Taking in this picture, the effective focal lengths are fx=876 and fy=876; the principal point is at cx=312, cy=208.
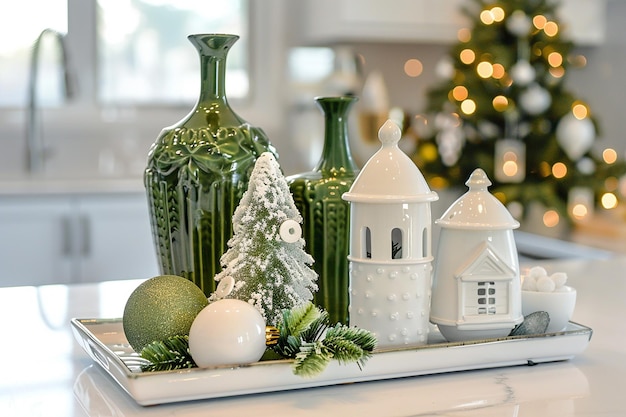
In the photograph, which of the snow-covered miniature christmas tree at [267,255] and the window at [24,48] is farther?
the window at [24,48]

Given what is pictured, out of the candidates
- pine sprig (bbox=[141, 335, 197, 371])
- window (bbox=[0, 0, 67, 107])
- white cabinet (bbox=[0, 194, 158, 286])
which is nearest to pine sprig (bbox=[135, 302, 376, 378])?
pine sprig (bbox=[141, 335, 197, 371])

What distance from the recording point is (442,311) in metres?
0.97

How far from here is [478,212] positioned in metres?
0.96

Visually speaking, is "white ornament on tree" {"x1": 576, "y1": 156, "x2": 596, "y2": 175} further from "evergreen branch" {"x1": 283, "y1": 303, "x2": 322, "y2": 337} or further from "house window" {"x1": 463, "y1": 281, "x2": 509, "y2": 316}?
"evergreen branch" {"x1": 283, "y1": 303, "x2": 322, "y2": 337}

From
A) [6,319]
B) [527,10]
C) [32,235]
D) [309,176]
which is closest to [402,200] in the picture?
[309,176]

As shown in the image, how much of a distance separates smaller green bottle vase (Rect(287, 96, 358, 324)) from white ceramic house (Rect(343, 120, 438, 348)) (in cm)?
12

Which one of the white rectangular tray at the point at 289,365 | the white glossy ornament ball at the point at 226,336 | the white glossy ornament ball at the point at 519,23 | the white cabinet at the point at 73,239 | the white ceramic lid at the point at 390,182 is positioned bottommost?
the white cabinet at the point at 73,239

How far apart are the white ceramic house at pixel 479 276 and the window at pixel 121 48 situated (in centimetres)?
276

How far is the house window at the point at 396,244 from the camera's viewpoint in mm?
958

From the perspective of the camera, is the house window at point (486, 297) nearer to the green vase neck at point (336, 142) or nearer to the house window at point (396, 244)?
the house window at point (396, 244)

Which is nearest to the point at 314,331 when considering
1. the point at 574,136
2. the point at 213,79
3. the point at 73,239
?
the point at 213,79

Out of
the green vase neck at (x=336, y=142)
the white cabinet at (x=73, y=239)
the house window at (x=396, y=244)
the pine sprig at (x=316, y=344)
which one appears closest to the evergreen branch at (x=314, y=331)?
the pine sprig at (x=316, y=344)

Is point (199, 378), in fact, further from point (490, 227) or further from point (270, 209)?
point (490, 227)

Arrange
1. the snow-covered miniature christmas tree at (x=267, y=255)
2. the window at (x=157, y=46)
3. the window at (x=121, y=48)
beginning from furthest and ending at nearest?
the window at (x=157, y=46)
the window at (x=121, y=48)
the snow-covered miniature christmas tree at (x=267, y=255)
